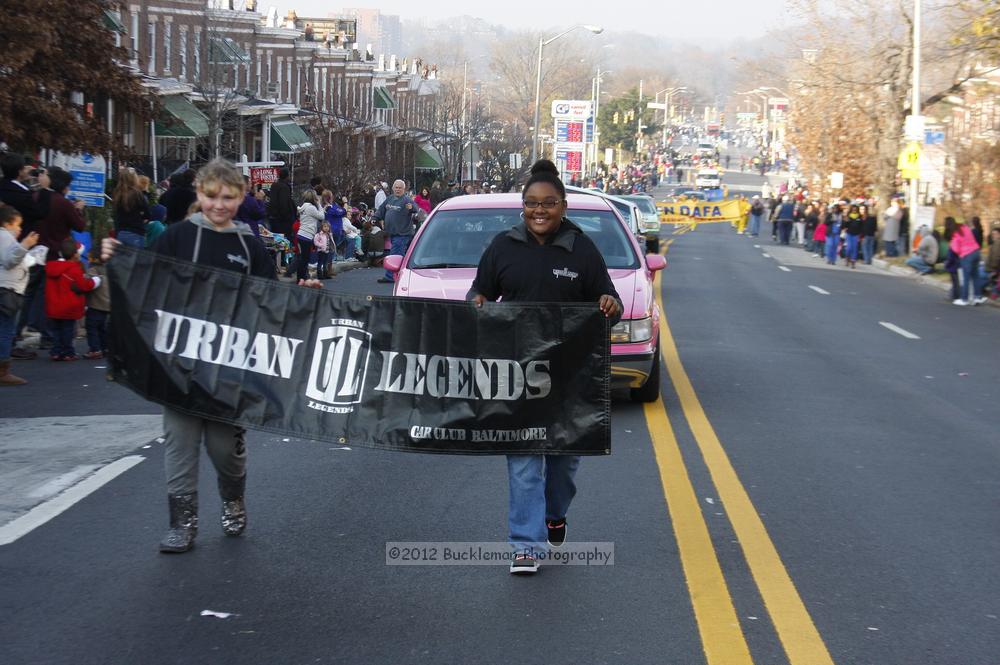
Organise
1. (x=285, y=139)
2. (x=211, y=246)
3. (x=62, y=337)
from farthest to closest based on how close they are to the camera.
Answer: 1. (x=285, y=139)
2. (x=62, y=337)
3. (x=211, y=246)

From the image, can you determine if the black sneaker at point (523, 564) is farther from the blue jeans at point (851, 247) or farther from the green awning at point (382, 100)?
the green awning at point (382, 100)

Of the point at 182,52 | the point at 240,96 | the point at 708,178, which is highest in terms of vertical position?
the point at 182,52

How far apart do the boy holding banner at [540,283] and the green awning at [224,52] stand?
30452 mm

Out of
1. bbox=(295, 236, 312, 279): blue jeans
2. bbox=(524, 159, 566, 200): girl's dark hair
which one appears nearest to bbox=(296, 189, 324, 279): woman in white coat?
bbox=(295, 236, 312, 279): blue jeans

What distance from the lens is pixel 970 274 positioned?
80.7 ft

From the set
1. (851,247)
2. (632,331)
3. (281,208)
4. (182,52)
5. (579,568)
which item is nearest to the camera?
(579,568)

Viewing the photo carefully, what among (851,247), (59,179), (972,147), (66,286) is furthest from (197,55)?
(66,286)

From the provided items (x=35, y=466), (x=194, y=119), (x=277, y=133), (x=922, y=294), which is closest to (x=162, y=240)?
(x=35, y=466)

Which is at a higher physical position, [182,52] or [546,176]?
[182,52]

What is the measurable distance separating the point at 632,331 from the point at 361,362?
4.48 meters

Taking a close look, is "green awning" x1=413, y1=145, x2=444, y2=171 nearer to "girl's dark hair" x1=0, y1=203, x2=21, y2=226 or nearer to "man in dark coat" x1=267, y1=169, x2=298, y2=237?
"man in dark coat" x1=267, y1=169, x2=298, y2=237

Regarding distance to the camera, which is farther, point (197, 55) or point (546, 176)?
point (197, 55)

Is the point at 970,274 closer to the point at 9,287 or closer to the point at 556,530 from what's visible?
the point at 9,287

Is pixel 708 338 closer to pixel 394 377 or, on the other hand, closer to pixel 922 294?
pixel 394 377
